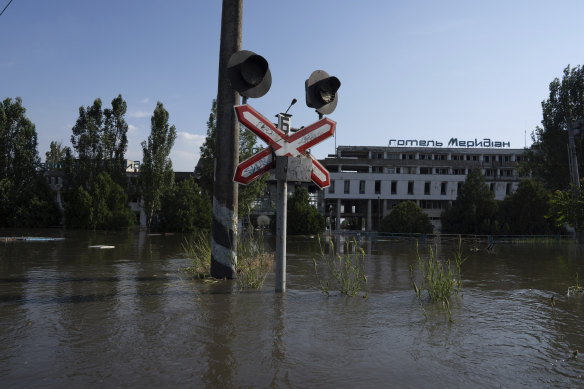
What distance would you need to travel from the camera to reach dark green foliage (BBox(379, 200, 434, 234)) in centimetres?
4203

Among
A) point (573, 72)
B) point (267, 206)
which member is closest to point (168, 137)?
point (267, 206)

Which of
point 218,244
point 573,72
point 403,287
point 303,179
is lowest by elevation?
point 403,287

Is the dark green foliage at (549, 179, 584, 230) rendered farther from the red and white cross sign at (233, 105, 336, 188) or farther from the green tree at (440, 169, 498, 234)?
the green tree at (440, 169, 498, 234)

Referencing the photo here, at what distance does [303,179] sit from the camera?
18.7 feet

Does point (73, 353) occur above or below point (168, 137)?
below

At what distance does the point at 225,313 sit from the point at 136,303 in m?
1.30

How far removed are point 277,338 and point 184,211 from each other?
43.9m

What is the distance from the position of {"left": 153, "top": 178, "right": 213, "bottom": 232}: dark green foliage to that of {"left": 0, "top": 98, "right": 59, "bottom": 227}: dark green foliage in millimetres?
13956

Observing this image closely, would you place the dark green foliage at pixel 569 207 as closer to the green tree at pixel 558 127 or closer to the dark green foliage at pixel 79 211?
the green tree at pixel 558 127

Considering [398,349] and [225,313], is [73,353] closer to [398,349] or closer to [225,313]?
[225,313]

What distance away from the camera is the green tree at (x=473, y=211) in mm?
43344

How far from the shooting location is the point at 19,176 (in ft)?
165

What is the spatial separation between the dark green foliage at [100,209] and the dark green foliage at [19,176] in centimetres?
500

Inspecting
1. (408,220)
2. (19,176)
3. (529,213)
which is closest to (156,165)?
(19,176)
